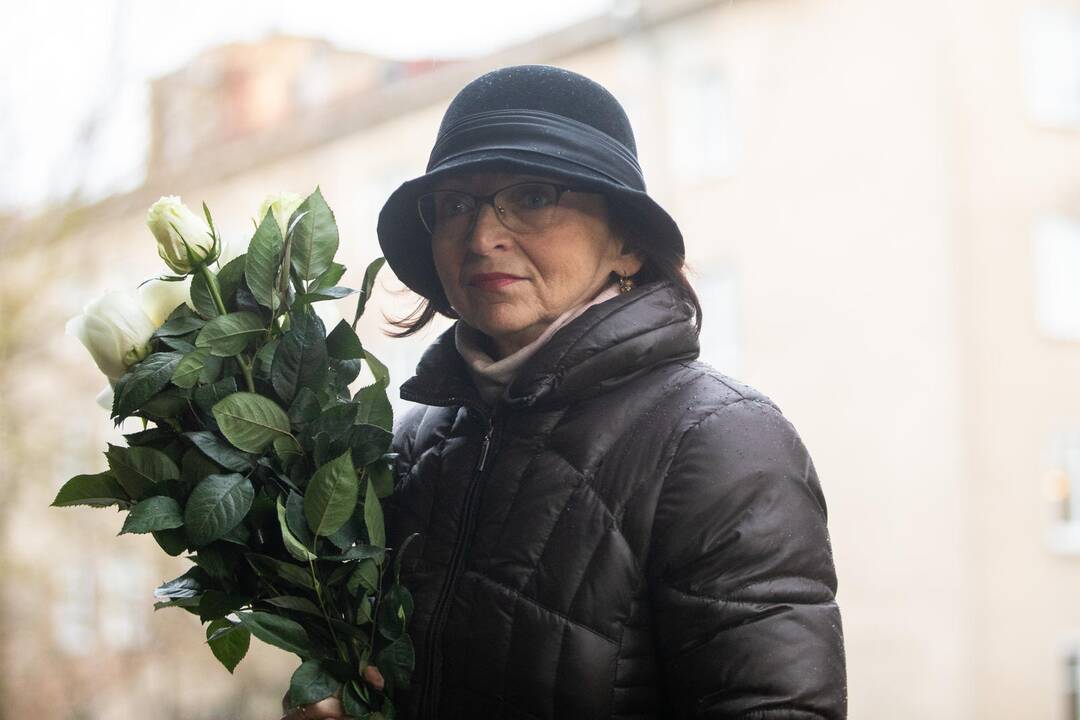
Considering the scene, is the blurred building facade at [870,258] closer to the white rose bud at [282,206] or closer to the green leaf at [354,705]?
the white rose bud at [282,206]

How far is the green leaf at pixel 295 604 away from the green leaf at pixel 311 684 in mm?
50

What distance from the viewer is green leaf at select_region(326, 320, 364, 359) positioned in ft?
4.48

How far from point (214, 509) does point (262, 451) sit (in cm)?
9

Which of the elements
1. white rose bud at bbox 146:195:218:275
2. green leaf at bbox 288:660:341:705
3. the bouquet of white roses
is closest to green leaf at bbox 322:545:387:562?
the bouquet of white roses

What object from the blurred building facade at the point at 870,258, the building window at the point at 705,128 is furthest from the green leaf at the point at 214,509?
the building window at the point at 705,128

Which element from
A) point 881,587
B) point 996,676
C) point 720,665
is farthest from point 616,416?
point 996,676

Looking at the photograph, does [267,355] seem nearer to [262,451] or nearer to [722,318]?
[262,451]

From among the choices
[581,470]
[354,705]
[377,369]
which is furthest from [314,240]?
[354,705]

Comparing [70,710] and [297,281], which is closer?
[297,281]

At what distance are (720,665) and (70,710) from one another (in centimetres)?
856

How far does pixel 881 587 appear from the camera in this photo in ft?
31.8

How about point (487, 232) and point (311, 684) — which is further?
point (487, 232)

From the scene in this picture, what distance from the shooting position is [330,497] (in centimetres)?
126

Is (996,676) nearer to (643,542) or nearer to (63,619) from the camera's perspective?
(63,619)
